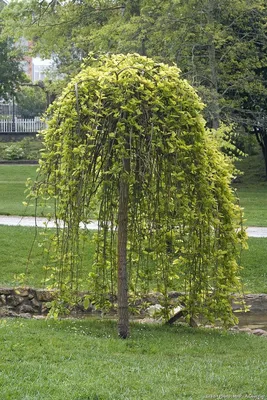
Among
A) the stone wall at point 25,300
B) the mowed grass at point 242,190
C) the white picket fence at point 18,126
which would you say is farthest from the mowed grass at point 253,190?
the white picket fence at point 18,126

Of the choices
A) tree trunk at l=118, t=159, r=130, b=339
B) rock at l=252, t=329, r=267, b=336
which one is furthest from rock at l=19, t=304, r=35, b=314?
tree trunk at l=118, t=159, r=130, b=339

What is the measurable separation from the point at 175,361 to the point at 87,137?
234 centimetres

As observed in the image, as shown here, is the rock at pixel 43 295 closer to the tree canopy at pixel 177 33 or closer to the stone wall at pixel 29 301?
the stone wall at pixel 29 301

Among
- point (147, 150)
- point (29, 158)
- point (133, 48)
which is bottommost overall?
point (29, 158)

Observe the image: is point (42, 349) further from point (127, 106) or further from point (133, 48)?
point (133, 48)

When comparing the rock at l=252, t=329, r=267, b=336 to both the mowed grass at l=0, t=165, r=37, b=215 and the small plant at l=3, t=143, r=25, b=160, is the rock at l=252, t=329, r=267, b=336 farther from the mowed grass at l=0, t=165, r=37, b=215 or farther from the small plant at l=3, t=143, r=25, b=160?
the small plant at l=3, t=143, r=25, b=160

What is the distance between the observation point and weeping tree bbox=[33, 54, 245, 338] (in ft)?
25.0

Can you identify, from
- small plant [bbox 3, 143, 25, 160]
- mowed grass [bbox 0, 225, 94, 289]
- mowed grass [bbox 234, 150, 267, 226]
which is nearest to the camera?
mowed grass [bbox 0, 225, 94, 289]

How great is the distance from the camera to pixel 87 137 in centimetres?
762

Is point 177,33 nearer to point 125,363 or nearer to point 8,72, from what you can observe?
point 125,363

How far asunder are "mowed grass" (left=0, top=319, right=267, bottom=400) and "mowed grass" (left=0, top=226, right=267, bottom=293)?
461cm

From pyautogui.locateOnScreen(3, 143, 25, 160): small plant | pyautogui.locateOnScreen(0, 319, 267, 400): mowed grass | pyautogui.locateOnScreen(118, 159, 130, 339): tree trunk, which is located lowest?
pyautogui.locateOnScreen(3, 143, 25, 160): small plant

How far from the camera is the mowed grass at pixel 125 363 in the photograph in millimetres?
5523

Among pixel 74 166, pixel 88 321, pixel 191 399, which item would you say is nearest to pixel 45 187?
pixel 74 166
